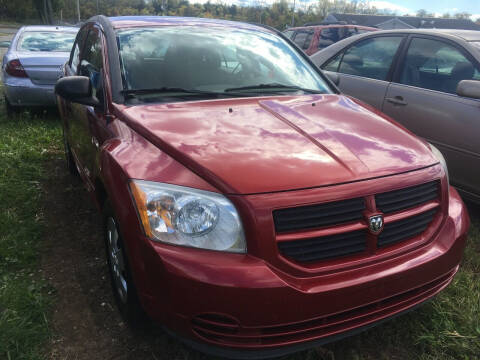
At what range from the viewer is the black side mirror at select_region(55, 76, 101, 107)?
2725mm

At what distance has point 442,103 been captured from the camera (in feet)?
12.5

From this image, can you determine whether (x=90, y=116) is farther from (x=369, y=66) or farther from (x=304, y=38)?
(x=304, y=38)

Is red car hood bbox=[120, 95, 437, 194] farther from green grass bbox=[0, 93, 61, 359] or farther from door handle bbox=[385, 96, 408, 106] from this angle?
door handle bbox=[385, 96, 408, 106]

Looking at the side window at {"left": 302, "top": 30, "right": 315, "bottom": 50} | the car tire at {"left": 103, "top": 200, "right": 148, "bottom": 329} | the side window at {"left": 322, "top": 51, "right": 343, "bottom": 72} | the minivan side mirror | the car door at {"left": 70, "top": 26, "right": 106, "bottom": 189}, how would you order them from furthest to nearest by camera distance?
the side window at {"left": 302, "top": 30, "right": 315, "bottom": 50}
the side window at {"left": 322, "top": 51, "right": 343, "bottom": 72}
the minivan side mirror
the car door at {"left": 70, "top": 26, "right": 106, "bottom": 189}
the car tire at {"left": 103, "top": 200, "right": 148, "bottom": 329}

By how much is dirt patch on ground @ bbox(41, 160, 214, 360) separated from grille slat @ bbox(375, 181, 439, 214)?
1160 millimetres

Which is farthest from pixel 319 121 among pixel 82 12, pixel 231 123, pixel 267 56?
pixel 82 12

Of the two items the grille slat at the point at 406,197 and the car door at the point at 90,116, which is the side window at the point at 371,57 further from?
the car door at the point at 90,116

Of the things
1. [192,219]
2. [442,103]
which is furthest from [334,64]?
[192,219]

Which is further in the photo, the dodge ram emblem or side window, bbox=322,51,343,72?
side window, bbox=322,51,343,72

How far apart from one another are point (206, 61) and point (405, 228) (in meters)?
1.67

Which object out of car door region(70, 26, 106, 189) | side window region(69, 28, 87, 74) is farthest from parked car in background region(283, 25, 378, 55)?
car door region(70, 26, 106, 189)

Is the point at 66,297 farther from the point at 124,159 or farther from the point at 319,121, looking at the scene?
the point at 319,121

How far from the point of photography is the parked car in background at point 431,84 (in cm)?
359

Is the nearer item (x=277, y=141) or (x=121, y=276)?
(x=277, y=141)
